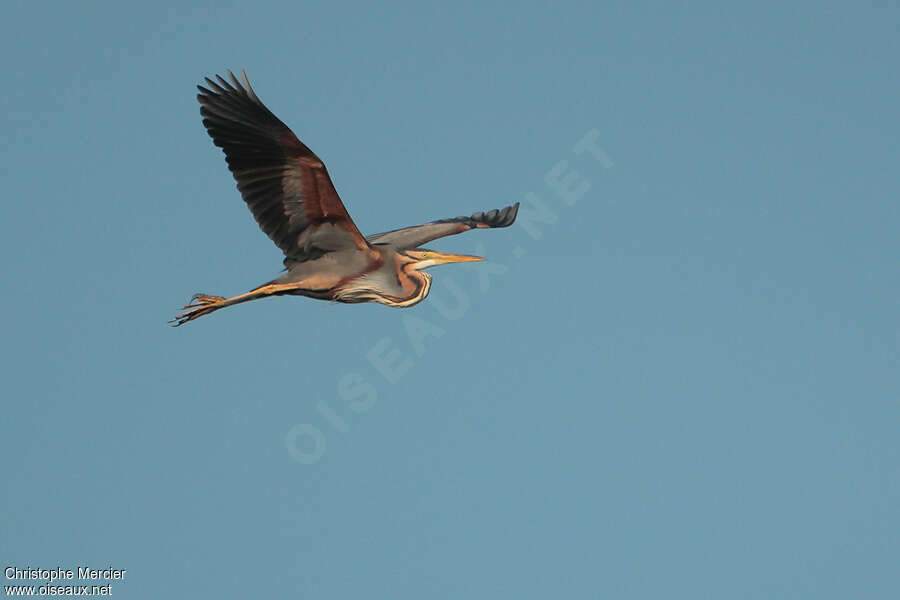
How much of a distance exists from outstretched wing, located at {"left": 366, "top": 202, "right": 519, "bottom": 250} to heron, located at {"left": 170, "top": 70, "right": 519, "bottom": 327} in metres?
0.80

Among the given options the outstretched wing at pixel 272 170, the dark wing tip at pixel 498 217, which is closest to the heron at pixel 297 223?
the outstretched wing at pixel 272 170

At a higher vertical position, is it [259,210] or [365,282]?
[259,210]

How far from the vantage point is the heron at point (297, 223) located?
14680 millimetres

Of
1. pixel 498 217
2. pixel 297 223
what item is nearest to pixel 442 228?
pixel 498 217

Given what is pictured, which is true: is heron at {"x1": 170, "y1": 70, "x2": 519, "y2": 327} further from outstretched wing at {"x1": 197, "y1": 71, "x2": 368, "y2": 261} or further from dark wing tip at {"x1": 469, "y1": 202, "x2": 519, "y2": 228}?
dark wing tip at {"x1": 469, "y1": 202, "x2": 519, "y2": 228}

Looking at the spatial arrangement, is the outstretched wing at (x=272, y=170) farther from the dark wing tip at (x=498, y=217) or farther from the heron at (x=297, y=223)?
the dark wing tip at (x=498, y=217)

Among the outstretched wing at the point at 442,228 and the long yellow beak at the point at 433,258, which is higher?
the outstretched wing at the point at 442,228

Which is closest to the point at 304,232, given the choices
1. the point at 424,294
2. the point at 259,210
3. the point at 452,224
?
the point at 259,210

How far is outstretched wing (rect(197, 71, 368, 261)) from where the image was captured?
14.6 meters

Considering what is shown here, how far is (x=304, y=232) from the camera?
1533 centimetres

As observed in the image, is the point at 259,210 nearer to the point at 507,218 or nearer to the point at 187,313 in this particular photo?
the point at 187,313

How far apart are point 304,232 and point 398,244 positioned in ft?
6.86

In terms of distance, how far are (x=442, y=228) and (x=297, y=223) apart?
123 inches

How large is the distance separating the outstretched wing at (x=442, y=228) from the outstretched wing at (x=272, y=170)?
1.74 meters
